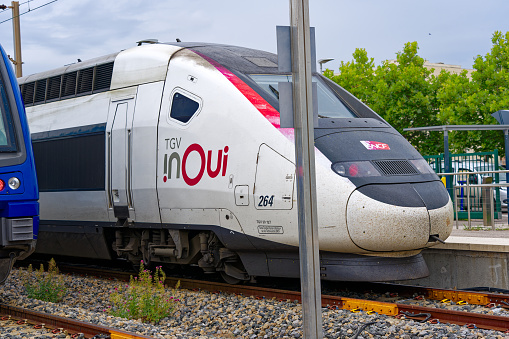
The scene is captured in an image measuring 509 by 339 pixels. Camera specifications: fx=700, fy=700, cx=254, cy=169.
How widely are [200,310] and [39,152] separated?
16.4ft

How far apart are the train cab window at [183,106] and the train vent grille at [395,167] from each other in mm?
2369

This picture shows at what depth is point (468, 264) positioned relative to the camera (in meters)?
9.20

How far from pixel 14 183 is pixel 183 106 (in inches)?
93.7

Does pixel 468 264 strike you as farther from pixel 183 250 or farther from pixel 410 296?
pixel 183 250

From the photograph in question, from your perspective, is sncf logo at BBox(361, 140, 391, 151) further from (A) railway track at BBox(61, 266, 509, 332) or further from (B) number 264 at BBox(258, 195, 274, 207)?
(A) railway track at BBox(61, 266, 509, 332)

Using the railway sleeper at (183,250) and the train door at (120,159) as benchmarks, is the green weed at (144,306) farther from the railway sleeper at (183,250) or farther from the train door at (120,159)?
the train door at (120,159)

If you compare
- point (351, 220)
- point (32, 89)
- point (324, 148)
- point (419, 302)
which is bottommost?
point (419, 302)

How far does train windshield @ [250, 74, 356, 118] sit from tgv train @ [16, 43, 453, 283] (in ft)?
0.09

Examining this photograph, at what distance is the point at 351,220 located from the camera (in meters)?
7.46

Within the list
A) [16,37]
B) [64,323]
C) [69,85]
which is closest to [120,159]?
[69,85]

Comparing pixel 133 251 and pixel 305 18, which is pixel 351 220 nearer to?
pixel 305 18

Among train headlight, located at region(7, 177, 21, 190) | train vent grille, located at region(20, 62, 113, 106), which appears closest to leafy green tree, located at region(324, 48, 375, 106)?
train vent grille, located at region(20, 62, 113, 106)

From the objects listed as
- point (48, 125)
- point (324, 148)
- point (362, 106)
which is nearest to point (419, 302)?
point (324, 148)

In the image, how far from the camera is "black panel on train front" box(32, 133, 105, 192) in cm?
1012
